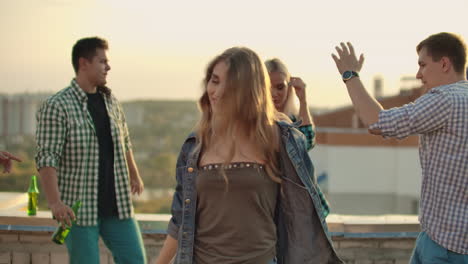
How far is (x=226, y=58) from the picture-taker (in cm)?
276

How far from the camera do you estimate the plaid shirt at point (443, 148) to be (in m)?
2.91

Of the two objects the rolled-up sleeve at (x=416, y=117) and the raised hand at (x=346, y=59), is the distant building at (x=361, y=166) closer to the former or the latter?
the raised hand at (x=346, y=59)

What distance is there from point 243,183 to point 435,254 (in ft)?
3.28

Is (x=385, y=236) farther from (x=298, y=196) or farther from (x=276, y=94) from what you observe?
(x=298, y=196)

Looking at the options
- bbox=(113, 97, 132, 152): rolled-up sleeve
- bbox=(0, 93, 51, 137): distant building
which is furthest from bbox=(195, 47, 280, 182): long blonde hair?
bbox=(0, 93, 51, 137): distant building

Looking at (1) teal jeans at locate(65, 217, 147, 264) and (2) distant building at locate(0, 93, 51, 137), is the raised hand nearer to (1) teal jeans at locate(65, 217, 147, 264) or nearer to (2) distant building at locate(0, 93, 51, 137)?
(1) teal jeans at locate(65, 217, 147, 264)

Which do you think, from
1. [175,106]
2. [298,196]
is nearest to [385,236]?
[298,196]

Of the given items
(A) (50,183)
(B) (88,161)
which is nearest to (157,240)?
(B) (88,161)

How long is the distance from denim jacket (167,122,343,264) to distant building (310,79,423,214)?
43.8 metres

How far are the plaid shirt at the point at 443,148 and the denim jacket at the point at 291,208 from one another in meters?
0.39

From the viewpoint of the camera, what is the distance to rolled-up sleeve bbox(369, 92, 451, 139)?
9.51 feet

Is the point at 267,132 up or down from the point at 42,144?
up

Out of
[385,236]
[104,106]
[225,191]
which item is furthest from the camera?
[385,236]

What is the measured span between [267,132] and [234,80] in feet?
0.87
